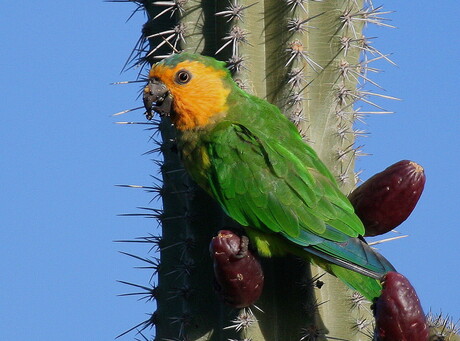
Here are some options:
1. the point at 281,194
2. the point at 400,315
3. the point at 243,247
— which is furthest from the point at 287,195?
the point at 400,315

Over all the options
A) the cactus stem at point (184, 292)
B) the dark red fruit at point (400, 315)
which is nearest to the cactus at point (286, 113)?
the cactus stem at point (184, 292)

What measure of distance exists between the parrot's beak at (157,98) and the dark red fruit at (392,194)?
114 cm

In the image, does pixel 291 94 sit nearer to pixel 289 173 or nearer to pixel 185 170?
pixel 289 173

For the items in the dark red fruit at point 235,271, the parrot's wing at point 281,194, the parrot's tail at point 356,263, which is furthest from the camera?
the parrot's wing at point 281,194

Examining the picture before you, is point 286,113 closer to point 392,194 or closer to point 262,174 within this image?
point 262,174

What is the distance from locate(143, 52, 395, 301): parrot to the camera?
4074 mm

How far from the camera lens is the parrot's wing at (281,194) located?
161 inches

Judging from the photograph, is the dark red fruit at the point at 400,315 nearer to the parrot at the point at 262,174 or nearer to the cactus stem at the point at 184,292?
the parrot at the point at 262,174

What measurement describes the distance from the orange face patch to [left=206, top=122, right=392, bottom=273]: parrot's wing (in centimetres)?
24

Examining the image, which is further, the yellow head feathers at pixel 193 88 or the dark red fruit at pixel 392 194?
the yellow head feathers at pixel 193 88

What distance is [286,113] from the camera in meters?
4.33

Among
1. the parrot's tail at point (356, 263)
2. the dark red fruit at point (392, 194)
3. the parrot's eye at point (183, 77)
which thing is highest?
the parrot's eye at point (183, 77)

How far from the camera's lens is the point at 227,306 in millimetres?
4117

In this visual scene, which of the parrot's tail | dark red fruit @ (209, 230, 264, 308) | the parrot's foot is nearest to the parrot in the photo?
the parrot's tail
